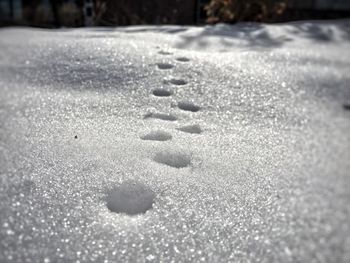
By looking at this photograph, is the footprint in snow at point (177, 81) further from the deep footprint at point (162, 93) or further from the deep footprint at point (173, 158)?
the deep footprint at point (173, 158)

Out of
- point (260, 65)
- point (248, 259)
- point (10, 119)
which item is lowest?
point (248, 259)

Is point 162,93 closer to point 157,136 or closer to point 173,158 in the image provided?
point 157,136

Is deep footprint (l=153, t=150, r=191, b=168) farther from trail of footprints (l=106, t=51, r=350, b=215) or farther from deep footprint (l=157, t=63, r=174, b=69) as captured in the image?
deep footprint (l=157, t=63, r=174, b=69)

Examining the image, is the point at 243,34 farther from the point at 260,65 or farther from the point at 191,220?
the point at 191,220

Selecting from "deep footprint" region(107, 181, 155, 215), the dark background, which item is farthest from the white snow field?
the dark background

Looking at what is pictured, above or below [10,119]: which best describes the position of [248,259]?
below

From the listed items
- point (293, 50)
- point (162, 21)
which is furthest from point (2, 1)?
point (293, 50)

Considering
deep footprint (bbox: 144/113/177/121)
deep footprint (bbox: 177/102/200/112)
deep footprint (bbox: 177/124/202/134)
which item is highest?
deep footprint (bbox: 177/102/200/112)
